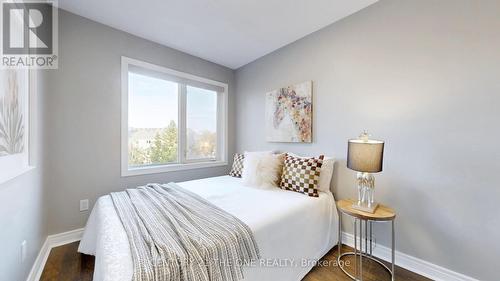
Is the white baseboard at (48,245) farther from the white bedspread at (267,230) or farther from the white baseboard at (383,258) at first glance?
the white bedspread at (267,230)

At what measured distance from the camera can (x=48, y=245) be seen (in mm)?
1947

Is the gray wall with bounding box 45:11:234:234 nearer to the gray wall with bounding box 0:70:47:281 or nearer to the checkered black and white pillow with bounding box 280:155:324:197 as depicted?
the gray wall with bounding box 0:70:47:281

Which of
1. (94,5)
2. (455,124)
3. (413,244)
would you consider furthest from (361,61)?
(94,5)

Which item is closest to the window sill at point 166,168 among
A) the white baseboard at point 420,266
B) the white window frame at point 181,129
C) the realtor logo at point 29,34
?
the white window frame at point 181,129

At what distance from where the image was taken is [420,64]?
1.68 m

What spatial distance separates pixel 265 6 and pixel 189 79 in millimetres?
1610

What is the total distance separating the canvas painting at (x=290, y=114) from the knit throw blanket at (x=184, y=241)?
1523 mm

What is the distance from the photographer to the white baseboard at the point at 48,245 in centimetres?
156

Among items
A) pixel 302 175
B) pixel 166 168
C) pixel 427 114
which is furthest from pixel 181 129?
pixel 427 114

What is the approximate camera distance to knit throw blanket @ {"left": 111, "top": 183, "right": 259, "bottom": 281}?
942 mm

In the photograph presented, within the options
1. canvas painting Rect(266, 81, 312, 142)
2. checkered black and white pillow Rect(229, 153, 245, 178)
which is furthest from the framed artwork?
canvas painting Rect(266, 81, 312, 142)

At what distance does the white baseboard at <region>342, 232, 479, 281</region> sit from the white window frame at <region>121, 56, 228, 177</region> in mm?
2545

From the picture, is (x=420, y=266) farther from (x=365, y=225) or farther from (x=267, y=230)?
(x=267, y=230)

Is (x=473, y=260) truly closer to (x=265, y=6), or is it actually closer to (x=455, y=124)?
(x=455, y=124)
